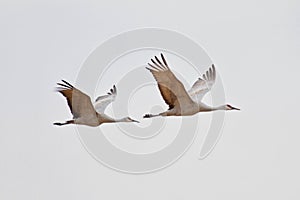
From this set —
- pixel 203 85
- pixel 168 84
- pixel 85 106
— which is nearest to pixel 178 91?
pixel 168 84

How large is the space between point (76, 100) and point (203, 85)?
127cm

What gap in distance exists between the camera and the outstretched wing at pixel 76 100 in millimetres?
6156

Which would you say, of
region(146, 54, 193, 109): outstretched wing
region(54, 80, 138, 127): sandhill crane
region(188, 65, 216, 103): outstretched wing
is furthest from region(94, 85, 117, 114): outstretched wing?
region(188, 65, 216, 103): outstretched wing

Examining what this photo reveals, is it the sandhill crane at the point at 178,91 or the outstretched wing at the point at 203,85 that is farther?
the outstretched wing at the point at 203,85

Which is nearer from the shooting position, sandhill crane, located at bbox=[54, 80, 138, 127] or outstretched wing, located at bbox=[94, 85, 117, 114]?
sandhill crane, located at bbox=[54, 80, 138, 127]

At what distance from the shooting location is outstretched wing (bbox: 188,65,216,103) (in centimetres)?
670

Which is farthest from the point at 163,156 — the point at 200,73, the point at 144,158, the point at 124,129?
the point at 200,73

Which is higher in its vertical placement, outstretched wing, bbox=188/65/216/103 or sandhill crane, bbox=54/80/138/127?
outstretched wing, bbox=188/65/216/103

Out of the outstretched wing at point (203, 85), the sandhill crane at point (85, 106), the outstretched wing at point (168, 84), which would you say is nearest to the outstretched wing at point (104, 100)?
the sandhill crane at point (85, 106)

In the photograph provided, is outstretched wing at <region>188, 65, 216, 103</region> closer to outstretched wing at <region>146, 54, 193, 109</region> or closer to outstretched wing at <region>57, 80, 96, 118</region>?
outstretched wing at <region>146, 54, 193, 109</region>

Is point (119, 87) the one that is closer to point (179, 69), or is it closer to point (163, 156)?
point (179, 69)

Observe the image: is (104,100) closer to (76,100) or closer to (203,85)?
(76,100)

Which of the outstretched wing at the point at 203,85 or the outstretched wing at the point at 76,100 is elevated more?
the outstretched wing at the point at 203,85

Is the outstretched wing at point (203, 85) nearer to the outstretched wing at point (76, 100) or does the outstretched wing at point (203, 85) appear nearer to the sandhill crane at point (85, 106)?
the sandhill crane at point (85, 106)
